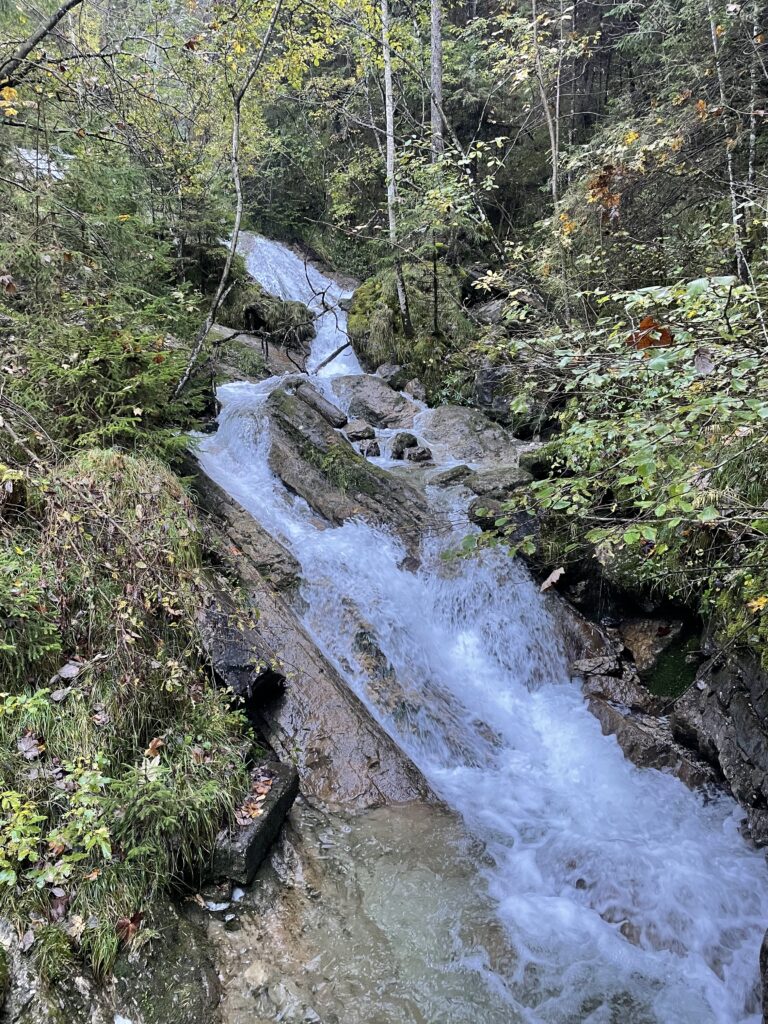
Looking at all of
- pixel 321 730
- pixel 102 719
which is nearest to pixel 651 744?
pixel 321 730

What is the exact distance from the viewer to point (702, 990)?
11.6ft

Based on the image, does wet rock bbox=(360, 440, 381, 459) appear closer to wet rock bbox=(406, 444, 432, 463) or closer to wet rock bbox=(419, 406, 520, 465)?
wet rock bbox=(406, 444, 432, 463)

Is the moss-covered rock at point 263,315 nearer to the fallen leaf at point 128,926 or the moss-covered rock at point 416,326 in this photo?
the moss-covered rock at point 416,326

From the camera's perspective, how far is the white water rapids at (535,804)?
11.6 ft

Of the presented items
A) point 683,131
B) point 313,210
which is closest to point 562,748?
point 683,131

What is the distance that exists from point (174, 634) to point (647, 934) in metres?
4.06

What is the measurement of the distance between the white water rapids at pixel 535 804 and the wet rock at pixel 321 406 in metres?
2.16

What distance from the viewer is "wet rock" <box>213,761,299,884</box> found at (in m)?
3.67

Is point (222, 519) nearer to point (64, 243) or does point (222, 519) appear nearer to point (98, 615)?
point (98, 615)

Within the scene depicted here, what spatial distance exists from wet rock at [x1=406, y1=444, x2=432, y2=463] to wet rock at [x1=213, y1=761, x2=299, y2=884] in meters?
7.18

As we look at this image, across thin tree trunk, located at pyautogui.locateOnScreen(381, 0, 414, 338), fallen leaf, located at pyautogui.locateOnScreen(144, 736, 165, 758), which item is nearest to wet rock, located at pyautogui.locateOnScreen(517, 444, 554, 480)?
thin tree trunk, located at pyautogui.locateOnScreen(381, 0, 414, 338)

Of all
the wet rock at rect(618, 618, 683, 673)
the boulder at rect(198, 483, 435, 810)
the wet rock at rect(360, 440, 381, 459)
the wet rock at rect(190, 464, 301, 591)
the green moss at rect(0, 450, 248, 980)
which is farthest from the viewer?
the wet rock at rect(360, 440, 381, 459)

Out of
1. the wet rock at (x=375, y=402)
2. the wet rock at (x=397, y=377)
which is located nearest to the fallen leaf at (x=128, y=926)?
the wet rock at (x=375, y=402)

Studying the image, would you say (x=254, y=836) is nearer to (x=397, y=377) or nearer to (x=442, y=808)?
(x=442, y=808)
